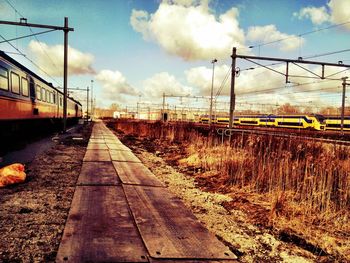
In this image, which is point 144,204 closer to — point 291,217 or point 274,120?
point 291,217

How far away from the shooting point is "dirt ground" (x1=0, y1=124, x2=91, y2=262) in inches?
93.8

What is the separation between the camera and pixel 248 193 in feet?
16.0

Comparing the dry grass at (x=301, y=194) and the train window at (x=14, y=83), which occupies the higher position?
the train window at (x=14, y=83)

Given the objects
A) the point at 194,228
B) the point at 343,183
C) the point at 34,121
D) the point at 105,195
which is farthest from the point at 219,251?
the point at 34,121

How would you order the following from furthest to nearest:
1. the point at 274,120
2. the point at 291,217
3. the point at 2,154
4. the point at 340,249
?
the point at 274,120
the point at 2,154
the point at 291,217
the point at 340,249

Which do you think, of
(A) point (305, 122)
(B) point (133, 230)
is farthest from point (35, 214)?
(A) point (305, 122)

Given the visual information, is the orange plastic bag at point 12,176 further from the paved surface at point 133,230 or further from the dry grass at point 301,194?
the dry grass at point 301,194

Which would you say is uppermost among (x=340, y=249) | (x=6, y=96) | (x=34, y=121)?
(x=6, y=96)

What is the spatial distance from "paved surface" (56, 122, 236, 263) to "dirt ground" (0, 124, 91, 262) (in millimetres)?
135

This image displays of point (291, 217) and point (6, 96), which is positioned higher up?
point (6, 96)

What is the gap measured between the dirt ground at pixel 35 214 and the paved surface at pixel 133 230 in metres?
0.14

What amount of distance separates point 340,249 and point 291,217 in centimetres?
75

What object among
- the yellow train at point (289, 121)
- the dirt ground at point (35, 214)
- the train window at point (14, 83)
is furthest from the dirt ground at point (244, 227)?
the yellow train at point (289, 121)

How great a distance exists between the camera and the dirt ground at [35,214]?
2383mm
